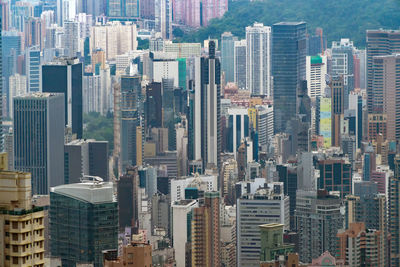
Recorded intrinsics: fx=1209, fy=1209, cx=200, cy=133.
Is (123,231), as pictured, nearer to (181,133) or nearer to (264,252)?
(264,252)

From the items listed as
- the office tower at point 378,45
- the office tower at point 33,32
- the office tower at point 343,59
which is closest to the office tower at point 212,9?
the office tower at point 343,59

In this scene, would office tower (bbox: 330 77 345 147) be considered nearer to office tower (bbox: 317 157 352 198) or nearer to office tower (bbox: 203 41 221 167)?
office tower (bbox: 203 41 221 167)

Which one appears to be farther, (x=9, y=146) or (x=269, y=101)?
(x=269, y=101)

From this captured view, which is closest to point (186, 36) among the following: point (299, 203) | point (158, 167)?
point (158, 167)

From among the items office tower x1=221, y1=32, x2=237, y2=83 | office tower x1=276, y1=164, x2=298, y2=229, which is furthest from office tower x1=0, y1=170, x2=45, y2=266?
office tower x1=221, y1=32, x2=237, y2=83

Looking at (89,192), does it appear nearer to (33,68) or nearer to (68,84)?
(68,84)

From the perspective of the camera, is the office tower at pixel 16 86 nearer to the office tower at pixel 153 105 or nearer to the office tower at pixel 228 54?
the office tower at pixel 153 105
